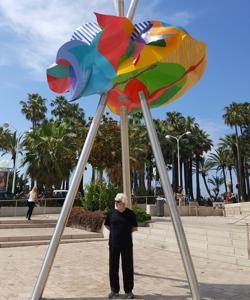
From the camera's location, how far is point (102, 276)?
26.4ft

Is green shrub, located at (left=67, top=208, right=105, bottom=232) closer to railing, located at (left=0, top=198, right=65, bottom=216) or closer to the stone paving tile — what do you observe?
the stone paving tile

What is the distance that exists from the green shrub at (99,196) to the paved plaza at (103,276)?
6325mm

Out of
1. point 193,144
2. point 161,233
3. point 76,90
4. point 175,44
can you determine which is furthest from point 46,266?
point 193,144

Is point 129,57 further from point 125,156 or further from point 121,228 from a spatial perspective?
point 121,228

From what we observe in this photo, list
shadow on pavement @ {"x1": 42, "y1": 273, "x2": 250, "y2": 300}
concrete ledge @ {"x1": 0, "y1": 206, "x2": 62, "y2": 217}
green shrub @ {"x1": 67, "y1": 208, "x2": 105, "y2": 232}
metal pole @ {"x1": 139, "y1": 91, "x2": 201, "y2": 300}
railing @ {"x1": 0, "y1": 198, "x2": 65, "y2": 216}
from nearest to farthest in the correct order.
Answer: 1. metal pole @ {"x1": 139, "y1": 91, "x2": 201, "y2": 300}
2. shadow on pavement @ {"x1": 42, "y1": 273, "x2": 250, "y2": 300}
3. green shrub @ {"x1": 67, "y1": 208, "x2": 105, "y2": 232}
4. concrete ledge @ {"x1": 0, "y1": 206, "x2": 62, "y2": 217}
5. railing @ {"x1": 0, "y1": 198, "x2": 65, "y2": 216}

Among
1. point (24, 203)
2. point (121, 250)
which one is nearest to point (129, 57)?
point (121, 250)

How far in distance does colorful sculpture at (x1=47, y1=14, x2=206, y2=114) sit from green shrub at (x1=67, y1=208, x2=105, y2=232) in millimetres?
9697

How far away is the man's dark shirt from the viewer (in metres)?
6.14

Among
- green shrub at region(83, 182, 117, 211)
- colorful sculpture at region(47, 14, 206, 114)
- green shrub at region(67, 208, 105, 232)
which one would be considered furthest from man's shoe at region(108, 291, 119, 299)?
green shrub at region(83, 182, 117, 211)

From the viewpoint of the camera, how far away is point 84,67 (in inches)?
285

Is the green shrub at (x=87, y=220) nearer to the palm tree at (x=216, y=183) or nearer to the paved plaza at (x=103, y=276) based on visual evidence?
the paved plaza at (x=103, y=276)

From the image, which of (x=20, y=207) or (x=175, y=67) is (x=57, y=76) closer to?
(x=175, y=67)

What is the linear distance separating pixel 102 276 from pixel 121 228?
2403 mm

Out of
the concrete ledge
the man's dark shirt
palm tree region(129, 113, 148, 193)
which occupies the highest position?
palm tree region(129, 113, 148, 193)
